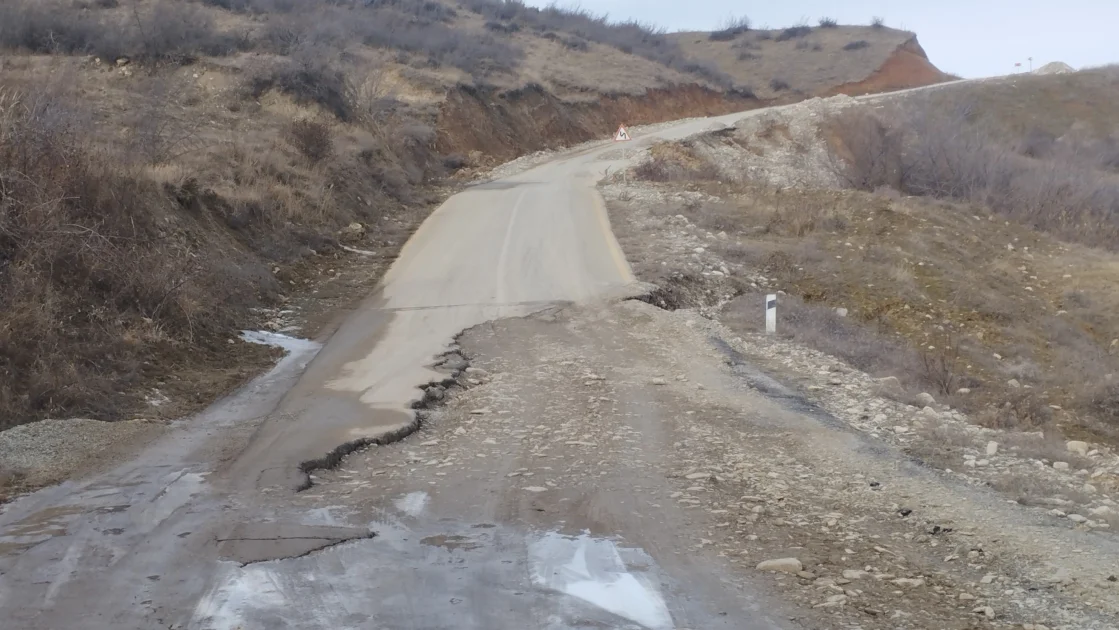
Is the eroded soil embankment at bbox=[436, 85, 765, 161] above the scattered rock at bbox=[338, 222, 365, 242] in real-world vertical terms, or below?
above

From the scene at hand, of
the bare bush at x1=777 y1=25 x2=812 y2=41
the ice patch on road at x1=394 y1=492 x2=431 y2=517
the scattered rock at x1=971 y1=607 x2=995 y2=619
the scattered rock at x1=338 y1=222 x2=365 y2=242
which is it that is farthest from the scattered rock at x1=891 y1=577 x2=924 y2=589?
the bare bush at x1=777 y1=25 x2=812 y2=41

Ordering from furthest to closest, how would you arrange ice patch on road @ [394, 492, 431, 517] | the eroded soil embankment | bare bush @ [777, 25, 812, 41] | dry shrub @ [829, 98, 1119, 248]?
bare bush @ [777, 25, 812, 41] < the eroded soil embankment < dry shrub @ [829, 98, 1119, 248] < ice patch on road @ [394, 492, 431, 517]

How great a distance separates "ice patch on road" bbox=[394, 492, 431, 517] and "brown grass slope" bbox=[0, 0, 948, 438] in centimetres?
369

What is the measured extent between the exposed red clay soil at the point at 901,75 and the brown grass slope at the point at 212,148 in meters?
12.6

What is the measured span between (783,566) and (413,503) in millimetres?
2582

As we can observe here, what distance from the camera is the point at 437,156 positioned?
31.0 m

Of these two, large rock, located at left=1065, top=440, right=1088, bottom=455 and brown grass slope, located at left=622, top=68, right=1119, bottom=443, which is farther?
brown grass slope, located at left=622, top=68, right=1119, bottom=443

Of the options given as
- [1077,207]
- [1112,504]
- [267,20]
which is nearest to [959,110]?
[1077,207]

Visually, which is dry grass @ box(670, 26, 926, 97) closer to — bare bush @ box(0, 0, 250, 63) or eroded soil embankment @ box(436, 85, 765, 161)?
eroded soil embankment @ box(436, 85, 765, 161)

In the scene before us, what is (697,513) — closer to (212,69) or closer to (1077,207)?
(212,69)

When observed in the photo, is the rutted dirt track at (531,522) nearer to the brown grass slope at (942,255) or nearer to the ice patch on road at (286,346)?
the ice patch on road at (286,346)

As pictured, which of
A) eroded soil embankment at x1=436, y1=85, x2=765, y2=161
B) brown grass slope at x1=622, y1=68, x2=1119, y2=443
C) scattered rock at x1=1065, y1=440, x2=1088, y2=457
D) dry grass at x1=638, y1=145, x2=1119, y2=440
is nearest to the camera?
scattered rock at x1=1065, y1=440, x2=1088, y2=457

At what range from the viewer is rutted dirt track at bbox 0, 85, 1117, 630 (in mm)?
4727

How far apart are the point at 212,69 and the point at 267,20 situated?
684cm
